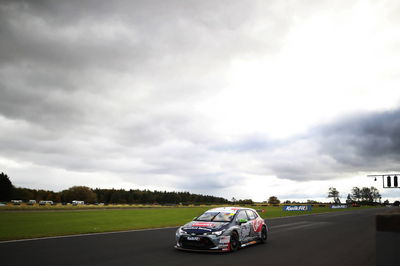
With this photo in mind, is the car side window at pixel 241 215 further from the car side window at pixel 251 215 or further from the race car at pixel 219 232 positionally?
the car side window at pixel 251 215

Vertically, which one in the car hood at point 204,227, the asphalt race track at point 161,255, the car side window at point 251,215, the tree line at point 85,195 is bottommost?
the tree line at point 85,195

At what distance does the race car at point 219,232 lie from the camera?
36.5 ft

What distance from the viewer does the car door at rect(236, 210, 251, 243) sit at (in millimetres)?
12305

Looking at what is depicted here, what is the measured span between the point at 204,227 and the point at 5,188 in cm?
11660

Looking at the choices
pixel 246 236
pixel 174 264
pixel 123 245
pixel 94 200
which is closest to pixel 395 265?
pixel 174 264

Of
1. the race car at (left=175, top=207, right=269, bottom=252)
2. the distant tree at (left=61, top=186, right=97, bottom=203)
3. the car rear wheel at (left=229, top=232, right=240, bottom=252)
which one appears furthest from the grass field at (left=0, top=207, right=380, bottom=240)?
the distant tree at (left=61, top=186, right=97, bottom=203)

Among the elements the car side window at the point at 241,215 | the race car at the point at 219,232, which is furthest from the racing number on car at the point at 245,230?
the car side window at the point at 241,215

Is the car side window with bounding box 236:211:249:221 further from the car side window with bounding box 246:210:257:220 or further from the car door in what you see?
the car side window with bounding box 246:210:257:220

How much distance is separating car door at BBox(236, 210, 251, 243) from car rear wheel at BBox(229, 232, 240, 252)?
0.94 feet

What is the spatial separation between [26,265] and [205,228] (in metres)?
5.30

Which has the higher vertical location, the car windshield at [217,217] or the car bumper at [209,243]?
the car windshield at [217,217]

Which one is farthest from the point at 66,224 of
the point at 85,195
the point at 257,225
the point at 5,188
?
the point at 85,195

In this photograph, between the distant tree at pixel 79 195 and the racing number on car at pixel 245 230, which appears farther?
the distant tree at pixel 79 195

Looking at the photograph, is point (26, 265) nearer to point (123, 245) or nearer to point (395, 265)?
point (123, 245)
